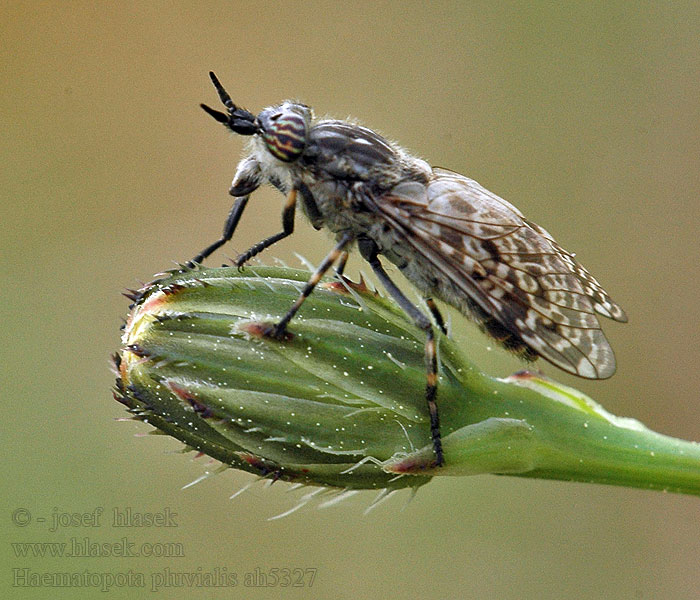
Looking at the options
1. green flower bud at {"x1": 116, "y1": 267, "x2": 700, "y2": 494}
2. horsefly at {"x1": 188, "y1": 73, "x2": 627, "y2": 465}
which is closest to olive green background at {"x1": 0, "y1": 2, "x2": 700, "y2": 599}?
horsefly at {"x1": 188, "y1": 73, "x2": 627, "y2": 465}

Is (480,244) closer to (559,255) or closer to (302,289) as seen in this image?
(559,255)

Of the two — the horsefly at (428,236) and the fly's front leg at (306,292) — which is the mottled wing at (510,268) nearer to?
the horsefly at (428,236)

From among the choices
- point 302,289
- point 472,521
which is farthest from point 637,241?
point 302,289

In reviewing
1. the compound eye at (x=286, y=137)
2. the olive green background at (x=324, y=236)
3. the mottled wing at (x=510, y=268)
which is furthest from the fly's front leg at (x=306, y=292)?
the olive green background at (x=324, y=236)

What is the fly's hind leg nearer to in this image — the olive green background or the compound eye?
the compound eye

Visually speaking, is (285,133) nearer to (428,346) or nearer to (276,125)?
(276,125)
